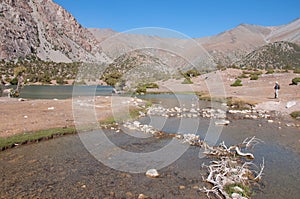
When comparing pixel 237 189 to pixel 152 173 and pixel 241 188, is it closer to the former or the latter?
pixel 241 188

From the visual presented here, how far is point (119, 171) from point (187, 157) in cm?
388

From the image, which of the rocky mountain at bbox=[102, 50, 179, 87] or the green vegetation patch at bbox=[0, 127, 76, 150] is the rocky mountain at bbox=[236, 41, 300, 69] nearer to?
the rocky mountain at bbox=[102, 50, 179, 87]

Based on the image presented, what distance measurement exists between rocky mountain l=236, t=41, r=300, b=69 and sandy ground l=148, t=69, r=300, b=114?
6599 cm

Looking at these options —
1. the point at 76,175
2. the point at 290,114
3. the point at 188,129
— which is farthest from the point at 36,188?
the point at 290,114

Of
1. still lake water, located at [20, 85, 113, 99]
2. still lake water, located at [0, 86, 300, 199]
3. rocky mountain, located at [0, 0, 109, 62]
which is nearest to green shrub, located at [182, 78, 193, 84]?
still lake water, located at [20, 85, 113, 99]

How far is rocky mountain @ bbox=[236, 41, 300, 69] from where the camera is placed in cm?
12094

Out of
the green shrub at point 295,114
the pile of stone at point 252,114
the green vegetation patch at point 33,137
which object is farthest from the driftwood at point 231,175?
the green shrub at point 295,114

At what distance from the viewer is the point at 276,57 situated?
130 m

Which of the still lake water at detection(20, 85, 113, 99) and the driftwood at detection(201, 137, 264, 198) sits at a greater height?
the still lake water at detection(20, 85, 113, 99)

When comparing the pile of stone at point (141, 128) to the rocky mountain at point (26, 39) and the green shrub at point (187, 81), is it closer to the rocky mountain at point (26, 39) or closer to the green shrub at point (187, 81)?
the green shrub at point (187, 81)

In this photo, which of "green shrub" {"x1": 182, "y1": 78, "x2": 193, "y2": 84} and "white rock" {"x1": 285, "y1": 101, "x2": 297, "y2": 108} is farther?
"green shrub" {"x1": 182, "y1": 78, "x2": 193, "y2": 84}

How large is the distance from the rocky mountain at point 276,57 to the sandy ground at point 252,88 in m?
66.0

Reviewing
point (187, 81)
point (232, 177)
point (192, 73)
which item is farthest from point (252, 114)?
point (192, 73)

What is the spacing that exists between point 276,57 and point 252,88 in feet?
327
